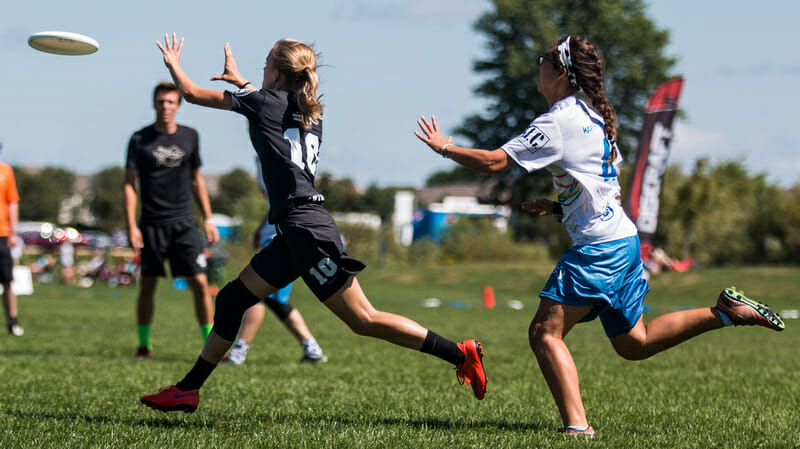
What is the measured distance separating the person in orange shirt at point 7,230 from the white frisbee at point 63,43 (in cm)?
500

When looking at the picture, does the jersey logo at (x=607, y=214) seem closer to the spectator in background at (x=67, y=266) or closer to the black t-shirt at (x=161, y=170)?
the black t-shirt at (x=161, y=170)

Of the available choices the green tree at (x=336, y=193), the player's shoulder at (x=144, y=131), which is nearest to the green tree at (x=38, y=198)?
the green tree at (x=336, y=193)

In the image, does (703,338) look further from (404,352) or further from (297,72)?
(297,72)

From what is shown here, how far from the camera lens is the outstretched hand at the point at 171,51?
4266 mm

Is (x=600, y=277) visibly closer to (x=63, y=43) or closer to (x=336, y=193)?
(x=63, y=43)

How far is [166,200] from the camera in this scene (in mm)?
7410

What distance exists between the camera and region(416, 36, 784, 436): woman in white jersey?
4020 millimetres

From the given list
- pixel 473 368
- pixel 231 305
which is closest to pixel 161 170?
pixel 231 305

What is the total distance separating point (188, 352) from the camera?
824cm

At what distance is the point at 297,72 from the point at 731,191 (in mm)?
41603

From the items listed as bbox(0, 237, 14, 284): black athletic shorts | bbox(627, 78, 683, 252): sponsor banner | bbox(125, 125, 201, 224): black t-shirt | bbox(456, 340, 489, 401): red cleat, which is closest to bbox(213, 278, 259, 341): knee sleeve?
bbox(456, 340, 489, 401): red cleat

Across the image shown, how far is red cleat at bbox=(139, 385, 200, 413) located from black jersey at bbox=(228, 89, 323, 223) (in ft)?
3.43

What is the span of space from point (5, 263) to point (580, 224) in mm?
7378

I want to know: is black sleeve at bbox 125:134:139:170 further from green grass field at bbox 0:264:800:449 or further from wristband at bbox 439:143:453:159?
wristband at bbox 439:143:453:159
